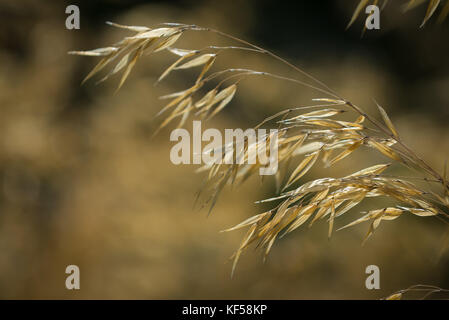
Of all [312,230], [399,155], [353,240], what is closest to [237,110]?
[312,230]

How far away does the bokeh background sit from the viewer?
170 cm

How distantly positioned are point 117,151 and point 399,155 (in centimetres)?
146

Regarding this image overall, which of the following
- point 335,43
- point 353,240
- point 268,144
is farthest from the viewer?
point 335,43

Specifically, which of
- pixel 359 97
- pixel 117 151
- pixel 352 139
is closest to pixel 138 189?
pixel 117 151

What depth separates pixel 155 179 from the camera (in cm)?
176

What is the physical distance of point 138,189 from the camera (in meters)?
1.74

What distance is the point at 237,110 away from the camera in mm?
1909

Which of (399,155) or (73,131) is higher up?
(73,131)

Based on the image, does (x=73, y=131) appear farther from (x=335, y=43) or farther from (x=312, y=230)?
(x=335, y=43)

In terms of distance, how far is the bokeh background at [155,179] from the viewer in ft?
5.57

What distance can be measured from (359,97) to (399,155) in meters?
1.43

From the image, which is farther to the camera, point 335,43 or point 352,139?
point 335,43
